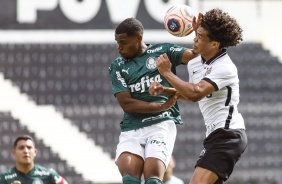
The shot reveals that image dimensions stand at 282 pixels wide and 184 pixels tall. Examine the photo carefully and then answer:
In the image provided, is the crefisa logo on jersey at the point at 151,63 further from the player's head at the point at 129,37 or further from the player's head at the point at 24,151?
the player's head at the point at 24,151

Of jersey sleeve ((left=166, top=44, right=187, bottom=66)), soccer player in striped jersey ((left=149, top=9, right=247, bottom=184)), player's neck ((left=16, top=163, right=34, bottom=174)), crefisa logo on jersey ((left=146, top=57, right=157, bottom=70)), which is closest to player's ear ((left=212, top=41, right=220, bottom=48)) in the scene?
soccer player in striped jersey ((left=149, top=9, right=247, bottom=184))

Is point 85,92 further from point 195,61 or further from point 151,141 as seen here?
point 195,61

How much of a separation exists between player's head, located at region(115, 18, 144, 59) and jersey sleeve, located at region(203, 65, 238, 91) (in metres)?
0.86

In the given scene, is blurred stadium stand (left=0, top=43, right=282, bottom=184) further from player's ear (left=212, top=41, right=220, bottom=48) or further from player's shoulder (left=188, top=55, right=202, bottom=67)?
player's ear (left=212, top=41, right=220, bottom=48)

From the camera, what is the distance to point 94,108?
12977mm

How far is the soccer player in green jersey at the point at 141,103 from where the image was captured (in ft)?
20.6

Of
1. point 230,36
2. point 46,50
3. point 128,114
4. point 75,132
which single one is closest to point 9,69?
point 46,50

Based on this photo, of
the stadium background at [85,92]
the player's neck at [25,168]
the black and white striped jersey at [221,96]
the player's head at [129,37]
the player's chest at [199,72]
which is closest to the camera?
the black and white striped jersey at [221,96]

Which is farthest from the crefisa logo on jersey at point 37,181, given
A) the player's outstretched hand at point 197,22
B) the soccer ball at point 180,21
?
the player's outstretched hand at point 197,22

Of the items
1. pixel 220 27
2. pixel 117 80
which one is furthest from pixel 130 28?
pixel 220 27

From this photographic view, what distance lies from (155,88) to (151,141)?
0.64 m

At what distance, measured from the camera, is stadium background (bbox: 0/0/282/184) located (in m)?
12.9

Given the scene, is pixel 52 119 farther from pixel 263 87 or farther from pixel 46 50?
pixel 263 87

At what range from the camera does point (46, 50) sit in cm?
1323
